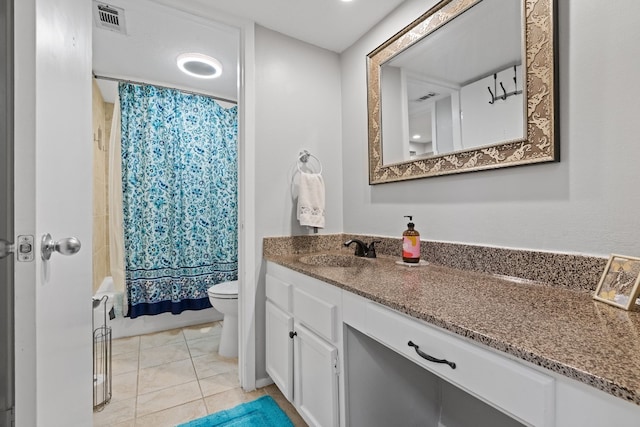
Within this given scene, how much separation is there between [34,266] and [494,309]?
3.64ft

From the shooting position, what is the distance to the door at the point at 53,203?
62 centimetres

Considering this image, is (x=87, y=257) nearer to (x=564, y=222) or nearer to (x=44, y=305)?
(x=44, y=305)

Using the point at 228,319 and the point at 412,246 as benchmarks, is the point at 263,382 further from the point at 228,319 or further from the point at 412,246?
the point at 412,246

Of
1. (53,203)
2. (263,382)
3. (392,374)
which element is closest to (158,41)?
(53,203)

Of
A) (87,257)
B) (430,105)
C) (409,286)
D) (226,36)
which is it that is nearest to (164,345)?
(87,257)

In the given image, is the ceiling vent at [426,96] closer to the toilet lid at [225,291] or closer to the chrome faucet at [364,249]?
the chrome faucet at [364,249]

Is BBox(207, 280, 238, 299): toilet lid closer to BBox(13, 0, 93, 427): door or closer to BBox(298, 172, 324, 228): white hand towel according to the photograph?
BBox(298, 172, 324, 228): white hand towel

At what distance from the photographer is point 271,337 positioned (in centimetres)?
171

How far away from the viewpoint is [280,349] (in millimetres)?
1599

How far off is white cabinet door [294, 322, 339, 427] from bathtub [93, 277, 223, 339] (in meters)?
1.77

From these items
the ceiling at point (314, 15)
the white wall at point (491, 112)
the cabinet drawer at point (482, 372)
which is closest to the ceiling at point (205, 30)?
the ceiling at point (314, 15)

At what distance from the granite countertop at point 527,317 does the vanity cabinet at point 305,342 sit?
14 centimetres

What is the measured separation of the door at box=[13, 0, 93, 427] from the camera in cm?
62

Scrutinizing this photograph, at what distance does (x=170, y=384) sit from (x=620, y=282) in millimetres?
2194
